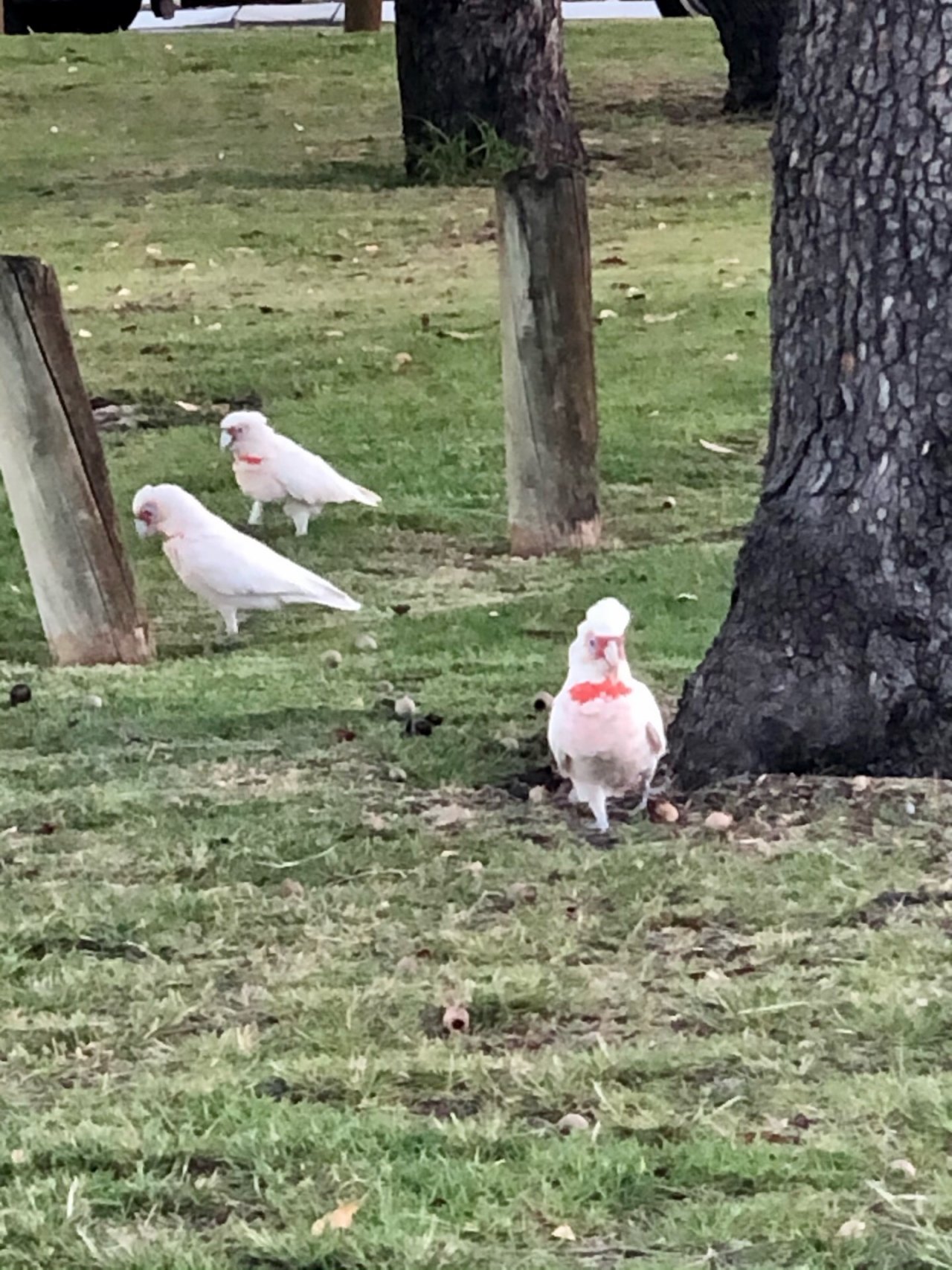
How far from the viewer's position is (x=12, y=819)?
444cm

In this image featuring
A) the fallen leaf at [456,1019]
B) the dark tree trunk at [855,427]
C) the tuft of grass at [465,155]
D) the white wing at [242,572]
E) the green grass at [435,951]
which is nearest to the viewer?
the green grass at [435,951]

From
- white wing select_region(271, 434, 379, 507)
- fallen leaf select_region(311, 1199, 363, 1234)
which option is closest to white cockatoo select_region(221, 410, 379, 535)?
white wing select_region(271, 434, 379, 507)

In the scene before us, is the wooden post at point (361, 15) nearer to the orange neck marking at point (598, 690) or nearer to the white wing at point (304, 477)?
the white wing at point (304, 477)

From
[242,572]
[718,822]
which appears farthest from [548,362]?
[718,822]

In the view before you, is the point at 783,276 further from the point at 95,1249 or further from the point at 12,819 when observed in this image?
the point at 95,1249

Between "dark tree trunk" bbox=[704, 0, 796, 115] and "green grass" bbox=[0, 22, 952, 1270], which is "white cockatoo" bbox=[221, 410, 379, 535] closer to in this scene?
"green grass" bbox=[0, 22, 952, 1270]

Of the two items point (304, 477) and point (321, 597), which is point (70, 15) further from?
point (321, 597)

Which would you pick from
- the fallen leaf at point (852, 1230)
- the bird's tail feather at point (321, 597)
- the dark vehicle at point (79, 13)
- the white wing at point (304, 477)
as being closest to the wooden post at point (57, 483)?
the bird's tail feather at point (321, 597)

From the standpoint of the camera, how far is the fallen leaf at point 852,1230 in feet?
8.89

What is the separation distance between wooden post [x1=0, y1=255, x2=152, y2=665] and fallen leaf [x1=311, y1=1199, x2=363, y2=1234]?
313 cm

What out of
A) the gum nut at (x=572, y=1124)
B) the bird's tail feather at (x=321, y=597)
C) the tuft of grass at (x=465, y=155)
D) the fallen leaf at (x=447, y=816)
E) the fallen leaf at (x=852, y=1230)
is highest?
the tuft of grass at (x=465, y=155)

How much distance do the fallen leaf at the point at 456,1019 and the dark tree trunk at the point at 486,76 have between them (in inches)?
384

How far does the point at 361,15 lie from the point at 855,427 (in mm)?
15667

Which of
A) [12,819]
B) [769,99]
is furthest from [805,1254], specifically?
[769,99]
